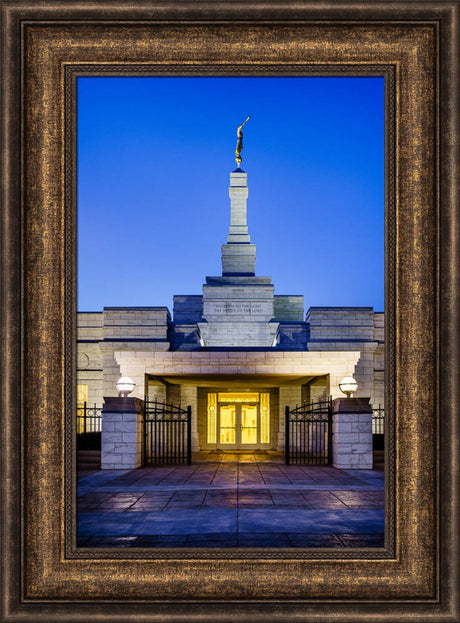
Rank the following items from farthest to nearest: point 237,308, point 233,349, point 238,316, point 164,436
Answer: point 237,308, point 238,316, point 233,349, point 164,436

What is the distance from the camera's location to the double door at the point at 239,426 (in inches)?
1110

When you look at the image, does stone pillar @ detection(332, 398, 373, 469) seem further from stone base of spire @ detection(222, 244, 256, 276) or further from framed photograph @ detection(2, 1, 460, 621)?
stone base of spire @ detection(222, 244, 256, 276)

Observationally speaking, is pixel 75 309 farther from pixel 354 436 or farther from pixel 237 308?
pixel 237 308

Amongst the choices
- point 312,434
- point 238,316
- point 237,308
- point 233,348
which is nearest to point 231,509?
point 312,434

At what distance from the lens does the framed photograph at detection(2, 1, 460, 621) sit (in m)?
4.43

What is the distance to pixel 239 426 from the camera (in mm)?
28531

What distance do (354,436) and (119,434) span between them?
24.4ft

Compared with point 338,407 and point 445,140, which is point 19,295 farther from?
point 338,407

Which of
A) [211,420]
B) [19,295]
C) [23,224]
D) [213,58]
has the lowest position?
[211,420]

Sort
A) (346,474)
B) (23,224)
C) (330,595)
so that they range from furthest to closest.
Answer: (346,474)
(23,224)
(330,595)

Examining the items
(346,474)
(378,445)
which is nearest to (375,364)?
(378,445)

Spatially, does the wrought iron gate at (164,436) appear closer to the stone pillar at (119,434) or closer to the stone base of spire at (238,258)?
the stone pillar at (119,434)

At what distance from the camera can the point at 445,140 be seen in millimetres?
4688

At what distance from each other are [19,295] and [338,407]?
13.3 meters
